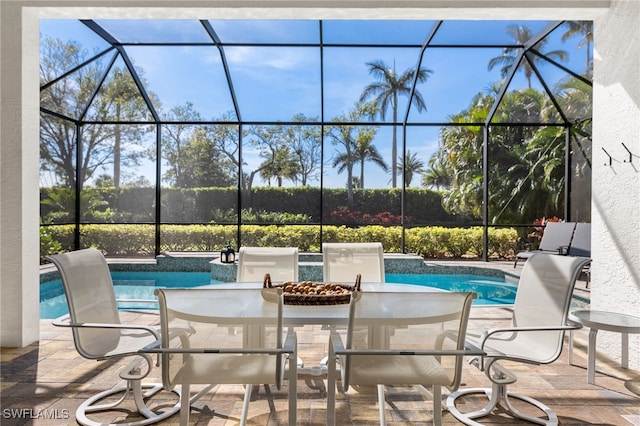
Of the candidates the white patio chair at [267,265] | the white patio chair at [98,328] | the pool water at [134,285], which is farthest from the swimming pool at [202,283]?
the white patio chair at [98,328]

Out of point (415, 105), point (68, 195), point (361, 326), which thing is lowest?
point (361, 326)

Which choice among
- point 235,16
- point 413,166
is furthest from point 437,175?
point 235,16

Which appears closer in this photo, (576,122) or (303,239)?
(576,122)

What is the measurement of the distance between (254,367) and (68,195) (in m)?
9.14

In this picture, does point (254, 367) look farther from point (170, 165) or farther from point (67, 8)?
point (170, 165)

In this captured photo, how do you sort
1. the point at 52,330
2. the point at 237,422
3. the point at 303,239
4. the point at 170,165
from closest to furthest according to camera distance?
1. the point at 237,422
2. the point at 52,330
3. the point at 303,239
4. the point at 170,165

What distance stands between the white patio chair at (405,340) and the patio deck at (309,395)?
70 cm

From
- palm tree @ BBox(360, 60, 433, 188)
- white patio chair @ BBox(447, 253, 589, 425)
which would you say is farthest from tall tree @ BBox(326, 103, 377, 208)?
white patio chair @ BBox(447, 253, 589, 425)

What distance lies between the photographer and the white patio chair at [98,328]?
2.40m

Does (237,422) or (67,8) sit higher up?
(67,8)

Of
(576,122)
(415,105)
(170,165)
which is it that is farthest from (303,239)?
(576,122)

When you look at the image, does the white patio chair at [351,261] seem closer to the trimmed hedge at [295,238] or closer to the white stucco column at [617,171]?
the white stucco column at [617,171]

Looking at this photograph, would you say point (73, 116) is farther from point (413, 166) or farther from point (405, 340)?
point (405, 340)

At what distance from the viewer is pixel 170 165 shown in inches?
452
